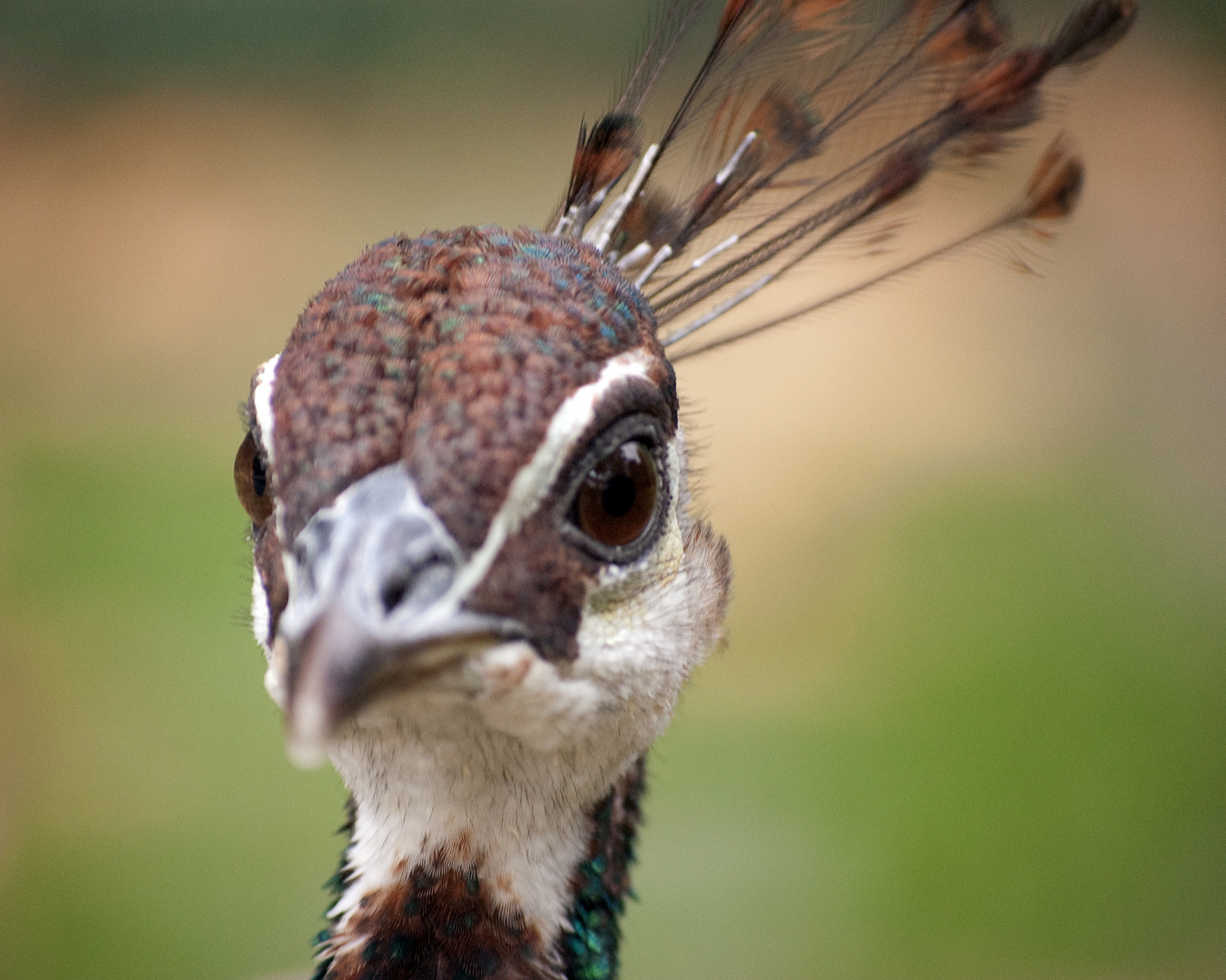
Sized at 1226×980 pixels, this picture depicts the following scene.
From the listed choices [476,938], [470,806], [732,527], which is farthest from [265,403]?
[732,527]

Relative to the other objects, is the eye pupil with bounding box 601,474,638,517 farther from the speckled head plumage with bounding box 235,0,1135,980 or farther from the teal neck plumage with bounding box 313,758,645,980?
the teal neck plumage with bounding box 313,758,645,980

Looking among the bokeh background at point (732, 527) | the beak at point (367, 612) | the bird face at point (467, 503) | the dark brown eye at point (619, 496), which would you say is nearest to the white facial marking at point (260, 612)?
the bird face at point (467, 503)

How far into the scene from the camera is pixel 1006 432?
3504 millimetres

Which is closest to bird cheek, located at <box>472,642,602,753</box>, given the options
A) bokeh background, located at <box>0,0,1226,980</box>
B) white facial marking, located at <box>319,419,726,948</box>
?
white facial marking, located at <box>319,419,726,948</box>

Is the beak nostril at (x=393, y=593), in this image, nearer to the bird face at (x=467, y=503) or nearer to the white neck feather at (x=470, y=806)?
the bird face at (x=467, y=503)

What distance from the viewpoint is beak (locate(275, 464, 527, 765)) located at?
1.96ft

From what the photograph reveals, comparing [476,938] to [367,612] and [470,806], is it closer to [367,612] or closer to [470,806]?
[470,806]

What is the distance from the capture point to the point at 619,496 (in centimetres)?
78

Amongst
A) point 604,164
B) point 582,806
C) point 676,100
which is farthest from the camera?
point 676,100

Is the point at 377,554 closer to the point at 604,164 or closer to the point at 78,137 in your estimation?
the point at 604,164

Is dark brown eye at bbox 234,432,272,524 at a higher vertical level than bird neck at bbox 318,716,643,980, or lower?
higher

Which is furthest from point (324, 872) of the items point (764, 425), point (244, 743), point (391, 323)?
point (391, 323)

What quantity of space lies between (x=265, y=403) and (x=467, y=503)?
0.17m

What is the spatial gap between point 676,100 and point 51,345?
287 centimetres
